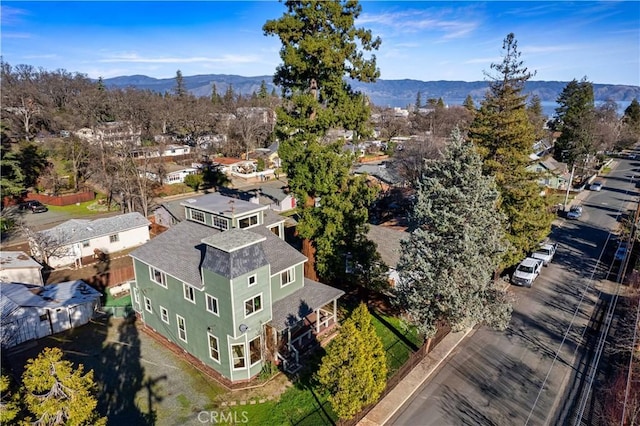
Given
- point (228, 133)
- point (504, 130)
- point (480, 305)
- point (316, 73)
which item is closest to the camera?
point (480, 305)

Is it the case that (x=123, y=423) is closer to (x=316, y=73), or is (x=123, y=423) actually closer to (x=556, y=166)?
(x=316, y=73)

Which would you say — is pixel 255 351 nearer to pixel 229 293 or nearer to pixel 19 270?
pixel 229 293

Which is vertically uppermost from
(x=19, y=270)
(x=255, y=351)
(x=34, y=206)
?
(x=255, y=351)

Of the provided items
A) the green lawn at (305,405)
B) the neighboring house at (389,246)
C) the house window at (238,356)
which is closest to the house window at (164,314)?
the house window at (238,356)

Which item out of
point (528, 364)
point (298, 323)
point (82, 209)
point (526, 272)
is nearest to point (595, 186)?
point (526, 272)

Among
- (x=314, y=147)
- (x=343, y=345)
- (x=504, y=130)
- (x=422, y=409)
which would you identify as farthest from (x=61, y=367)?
(x=504, y=130)

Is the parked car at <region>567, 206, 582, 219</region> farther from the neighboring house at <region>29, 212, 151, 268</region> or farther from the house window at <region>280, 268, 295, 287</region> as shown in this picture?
the neighboring house at <region>29, 212, 151, 268</region>

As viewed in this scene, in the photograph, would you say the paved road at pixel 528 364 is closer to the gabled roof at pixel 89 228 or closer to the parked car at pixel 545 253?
the parked car at pixel 545 253
